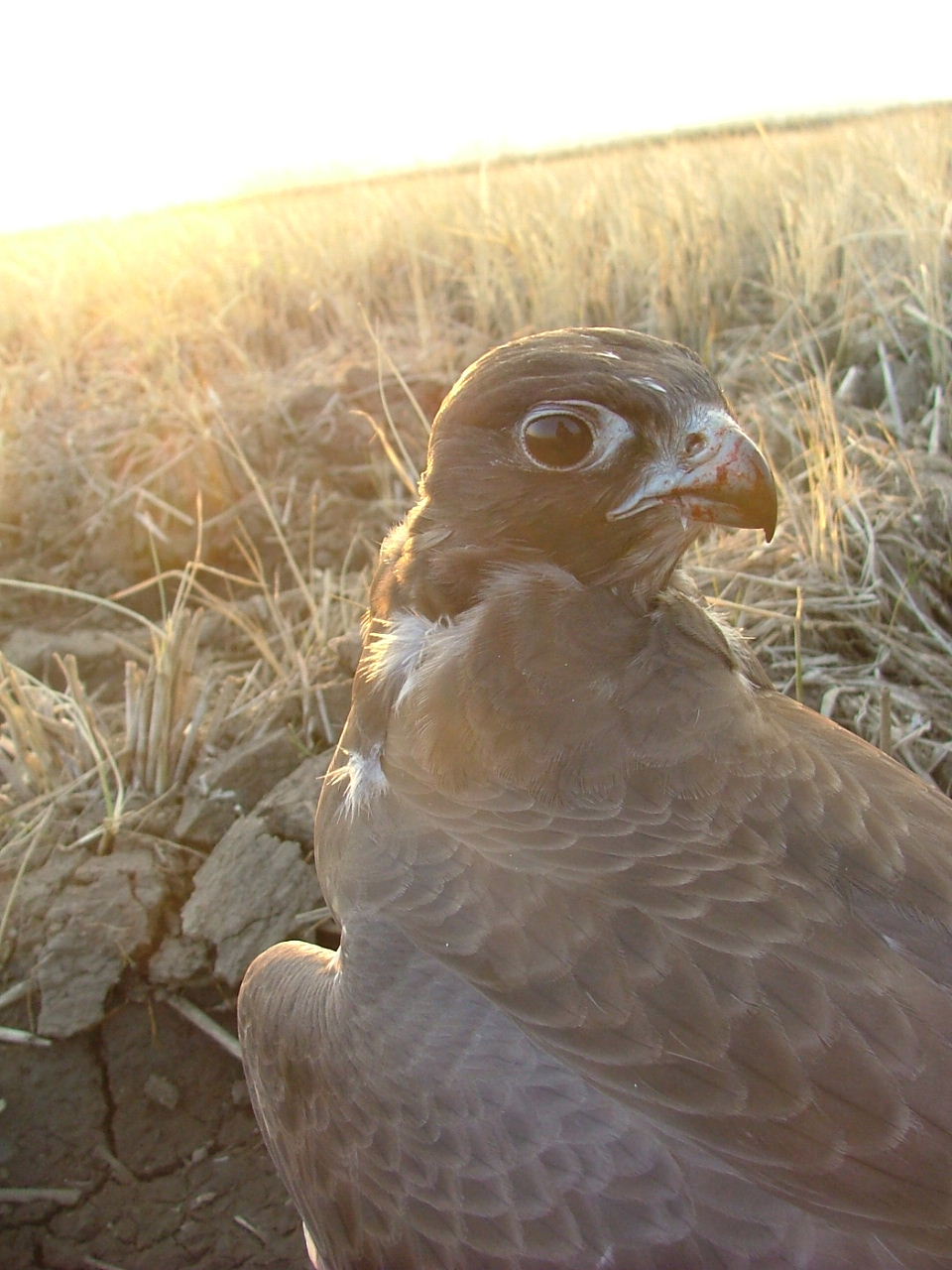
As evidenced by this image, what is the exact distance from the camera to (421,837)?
1881 millimetres

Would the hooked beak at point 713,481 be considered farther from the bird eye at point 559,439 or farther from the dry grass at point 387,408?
the dry grass at point 387,408

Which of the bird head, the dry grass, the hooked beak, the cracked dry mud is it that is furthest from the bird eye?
the cracked dry mud

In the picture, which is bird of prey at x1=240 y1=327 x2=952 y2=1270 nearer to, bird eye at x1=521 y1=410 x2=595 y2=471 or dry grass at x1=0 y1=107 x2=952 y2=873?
bird eye at x1=521 y1=410 x2=595 y2=471

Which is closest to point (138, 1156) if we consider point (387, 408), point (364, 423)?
point (387, 408)

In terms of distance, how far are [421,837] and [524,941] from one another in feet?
0.92

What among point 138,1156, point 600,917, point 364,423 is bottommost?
point 138,1156

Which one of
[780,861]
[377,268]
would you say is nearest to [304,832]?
[780,861]

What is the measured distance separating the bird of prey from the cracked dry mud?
0.88 metres

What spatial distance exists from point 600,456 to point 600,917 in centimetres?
75

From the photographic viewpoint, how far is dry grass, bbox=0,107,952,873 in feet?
11.1

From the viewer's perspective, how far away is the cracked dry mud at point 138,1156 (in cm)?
269

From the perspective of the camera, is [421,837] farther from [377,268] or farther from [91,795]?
[377,268]

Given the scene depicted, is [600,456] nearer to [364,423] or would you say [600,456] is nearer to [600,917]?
[600,917]

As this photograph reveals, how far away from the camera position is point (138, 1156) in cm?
280
